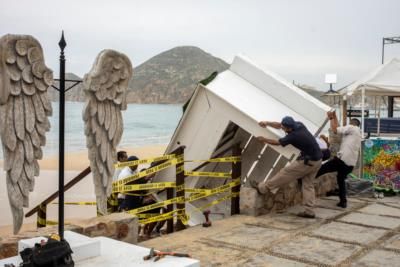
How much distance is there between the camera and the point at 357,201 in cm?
991

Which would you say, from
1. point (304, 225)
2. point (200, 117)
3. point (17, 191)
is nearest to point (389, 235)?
point (304, 225)

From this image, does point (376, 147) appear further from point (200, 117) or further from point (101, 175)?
point (101, 175)

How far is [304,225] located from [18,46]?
5177mm

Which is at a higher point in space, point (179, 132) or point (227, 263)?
point (179, 132)

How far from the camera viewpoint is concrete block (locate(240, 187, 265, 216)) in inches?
320

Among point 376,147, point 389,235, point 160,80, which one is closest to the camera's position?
point 389,235

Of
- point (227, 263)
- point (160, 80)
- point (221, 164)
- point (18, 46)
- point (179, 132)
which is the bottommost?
point (227, 263)

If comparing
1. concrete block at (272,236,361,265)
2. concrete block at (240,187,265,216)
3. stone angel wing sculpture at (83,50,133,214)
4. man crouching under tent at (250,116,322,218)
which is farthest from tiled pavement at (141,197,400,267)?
stone angel wing sculpture at (83,50,133,214)

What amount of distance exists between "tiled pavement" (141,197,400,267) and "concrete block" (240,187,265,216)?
0.15m

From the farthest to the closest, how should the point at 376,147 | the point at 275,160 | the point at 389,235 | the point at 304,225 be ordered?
the point at 376,147 < the point at 275,160 < the point at 304,225 < the point at 389,235

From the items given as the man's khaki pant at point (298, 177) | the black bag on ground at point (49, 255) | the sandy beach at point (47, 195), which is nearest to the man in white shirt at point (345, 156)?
the man's khaki pant at point (298, 177)

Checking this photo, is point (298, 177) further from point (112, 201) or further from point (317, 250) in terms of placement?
point (112, 201)

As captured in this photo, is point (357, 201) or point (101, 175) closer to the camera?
point (101, 175)

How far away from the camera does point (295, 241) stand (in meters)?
6.69
